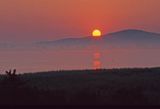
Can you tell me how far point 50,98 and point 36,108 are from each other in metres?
3.85

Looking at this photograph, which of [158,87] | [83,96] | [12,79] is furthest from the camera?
[158,87]

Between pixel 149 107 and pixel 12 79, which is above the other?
pixel 12 79

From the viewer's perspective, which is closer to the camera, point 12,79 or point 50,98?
point 50,98

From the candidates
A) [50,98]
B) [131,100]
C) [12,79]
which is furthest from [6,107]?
[12,79]

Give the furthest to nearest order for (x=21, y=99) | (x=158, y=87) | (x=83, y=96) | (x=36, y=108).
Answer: (x=158, y=87), (x=83, y=96), (x=21, y=99), (x=36, y=108)

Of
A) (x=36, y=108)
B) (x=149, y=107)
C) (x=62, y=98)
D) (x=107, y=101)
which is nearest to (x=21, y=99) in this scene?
(x=62, y=98)

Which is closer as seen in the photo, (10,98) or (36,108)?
(36,108)

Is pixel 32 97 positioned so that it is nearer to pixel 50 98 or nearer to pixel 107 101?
pixel 50 98

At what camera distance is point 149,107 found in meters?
9.73

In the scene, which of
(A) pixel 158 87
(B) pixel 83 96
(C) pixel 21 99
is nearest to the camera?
(C) pixel 21 99

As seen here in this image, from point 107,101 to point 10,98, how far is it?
279 centimetres

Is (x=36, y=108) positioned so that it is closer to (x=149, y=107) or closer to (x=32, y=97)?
(x=149, y=107)

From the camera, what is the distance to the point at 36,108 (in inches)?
380

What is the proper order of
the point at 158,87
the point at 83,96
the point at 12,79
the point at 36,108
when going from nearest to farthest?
the point at 36,108, the point at 83,96, the point at 12,79, the point at 158,87
